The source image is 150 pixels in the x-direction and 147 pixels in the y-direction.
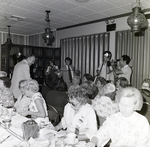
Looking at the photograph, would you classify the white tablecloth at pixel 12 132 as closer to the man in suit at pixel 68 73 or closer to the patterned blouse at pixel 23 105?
the patterned blouse at pixel 23 105

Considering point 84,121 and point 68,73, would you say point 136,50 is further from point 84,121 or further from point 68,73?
point 84,121

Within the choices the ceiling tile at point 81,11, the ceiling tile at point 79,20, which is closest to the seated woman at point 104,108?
the ceiling tile at point 81,11

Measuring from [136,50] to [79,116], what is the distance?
3200 mm

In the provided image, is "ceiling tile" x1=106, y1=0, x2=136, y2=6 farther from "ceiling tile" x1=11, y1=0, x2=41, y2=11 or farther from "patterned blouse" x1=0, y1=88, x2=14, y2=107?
"patterned blouse" x1=0, y1=88, x2=14, y2=107

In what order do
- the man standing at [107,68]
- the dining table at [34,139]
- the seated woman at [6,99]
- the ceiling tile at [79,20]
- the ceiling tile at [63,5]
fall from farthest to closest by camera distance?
the ceiling tile at [79,20] < the man standing at [107,68] < the ceiling tile at [63,5] < the seated woman at [6,99] < the dining table at [34,139]

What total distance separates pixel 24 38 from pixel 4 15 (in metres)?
3.24

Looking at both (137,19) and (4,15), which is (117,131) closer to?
(137,19)

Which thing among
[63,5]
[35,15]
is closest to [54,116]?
[63,5]

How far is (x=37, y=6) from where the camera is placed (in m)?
4.13

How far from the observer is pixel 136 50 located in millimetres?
4641

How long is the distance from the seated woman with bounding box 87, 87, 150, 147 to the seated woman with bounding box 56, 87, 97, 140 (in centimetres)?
25

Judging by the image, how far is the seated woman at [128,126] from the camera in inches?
58.7

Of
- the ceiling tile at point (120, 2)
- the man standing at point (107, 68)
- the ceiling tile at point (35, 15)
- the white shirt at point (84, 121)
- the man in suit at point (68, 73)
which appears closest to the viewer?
the white shirt at point (84, 121)

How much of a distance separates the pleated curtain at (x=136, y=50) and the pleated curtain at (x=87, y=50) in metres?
0.46
